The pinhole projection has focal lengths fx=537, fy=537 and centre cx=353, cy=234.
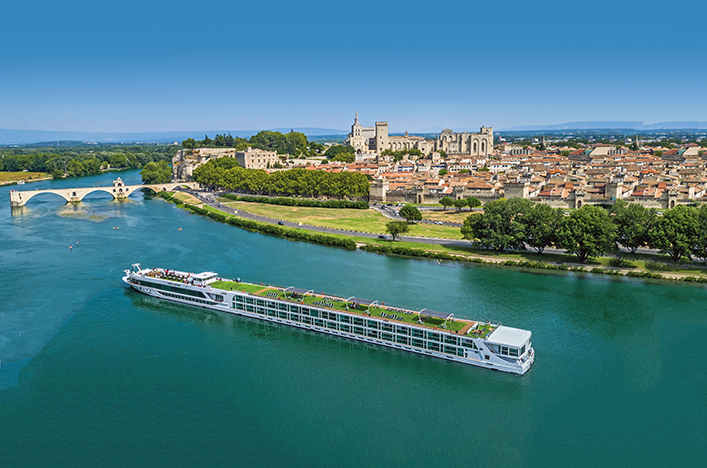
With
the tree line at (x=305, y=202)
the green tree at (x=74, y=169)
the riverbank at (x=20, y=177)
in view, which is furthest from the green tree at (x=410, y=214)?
the green tree at (x=74, y=169)

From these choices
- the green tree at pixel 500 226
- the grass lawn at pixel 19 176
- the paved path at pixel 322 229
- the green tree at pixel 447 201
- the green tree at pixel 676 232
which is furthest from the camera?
the grass lawn at pixel 19 176

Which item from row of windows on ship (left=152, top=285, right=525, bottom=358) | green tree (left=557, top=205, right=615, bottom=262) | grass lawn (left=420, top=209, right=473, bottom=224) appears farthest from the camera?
grass lawn (left=420, top=209, right=473, bottom=224)

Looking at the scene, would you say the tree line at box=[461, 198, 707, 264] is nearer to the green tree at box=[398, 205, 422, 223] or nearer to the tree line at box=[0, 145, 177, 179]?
the green tree at box=[398, 205, 422, 223]

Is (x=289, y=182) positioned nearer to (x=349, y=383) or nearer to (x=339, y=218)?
(x=339, y=218)

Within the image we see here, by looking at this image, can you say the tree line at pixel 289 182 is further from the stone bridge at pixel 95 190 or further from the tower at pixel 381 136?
the tower at pixel 381 136

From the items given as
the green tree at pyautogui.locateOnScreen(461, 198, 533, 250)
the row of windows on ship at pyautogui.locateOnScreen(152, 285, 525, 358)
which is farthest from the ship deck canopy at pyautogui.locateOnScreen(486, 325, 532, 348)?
the green tree at pyautogui.locateOnScreen(461, 198, 533, 250)

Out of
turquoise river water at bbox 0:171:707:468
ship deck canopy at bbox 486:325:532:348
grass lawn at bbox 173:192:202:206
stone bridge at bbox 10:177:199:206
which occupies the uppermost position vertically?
stone bridge at bbox 10:177:199:206
